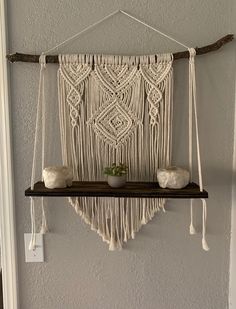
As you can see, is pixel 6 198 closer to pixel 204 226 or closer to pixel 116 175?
pixel 116 175

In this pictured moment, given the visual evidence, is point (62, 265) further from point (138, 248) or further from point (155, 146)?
point (155, 146)

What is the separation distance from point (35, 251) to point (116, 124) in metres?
0.47

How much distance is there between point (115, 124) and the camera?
0.86 m

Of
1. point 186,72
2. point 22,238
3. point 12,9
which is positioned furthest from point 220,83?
point 22,238

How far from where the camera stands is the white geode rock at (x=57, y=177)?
79cm

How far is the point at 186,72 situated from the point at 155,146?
0.24 metres

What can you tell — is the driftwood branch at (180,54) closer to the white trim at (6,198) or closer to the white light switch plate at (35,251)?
the white trim at (6,198)

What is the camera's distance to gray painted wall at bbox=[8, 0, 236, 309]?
86cm

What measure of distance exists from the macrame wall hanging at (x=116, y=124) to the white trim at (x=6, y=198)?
0.08m

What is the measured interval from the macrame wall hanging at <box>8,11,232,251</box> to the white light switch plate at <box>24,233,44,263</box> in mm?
37

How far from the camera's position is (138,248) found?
912 millimetres

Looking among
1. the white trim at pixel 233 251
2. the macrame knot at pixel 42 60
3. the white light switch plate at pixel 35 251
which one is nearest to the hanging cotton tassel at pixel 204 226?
the white trim at pixel 233 251

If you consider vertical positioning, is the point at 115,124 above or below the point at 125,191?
above

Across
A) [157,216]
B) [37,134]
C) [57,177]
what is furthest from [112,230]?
[37,134]
